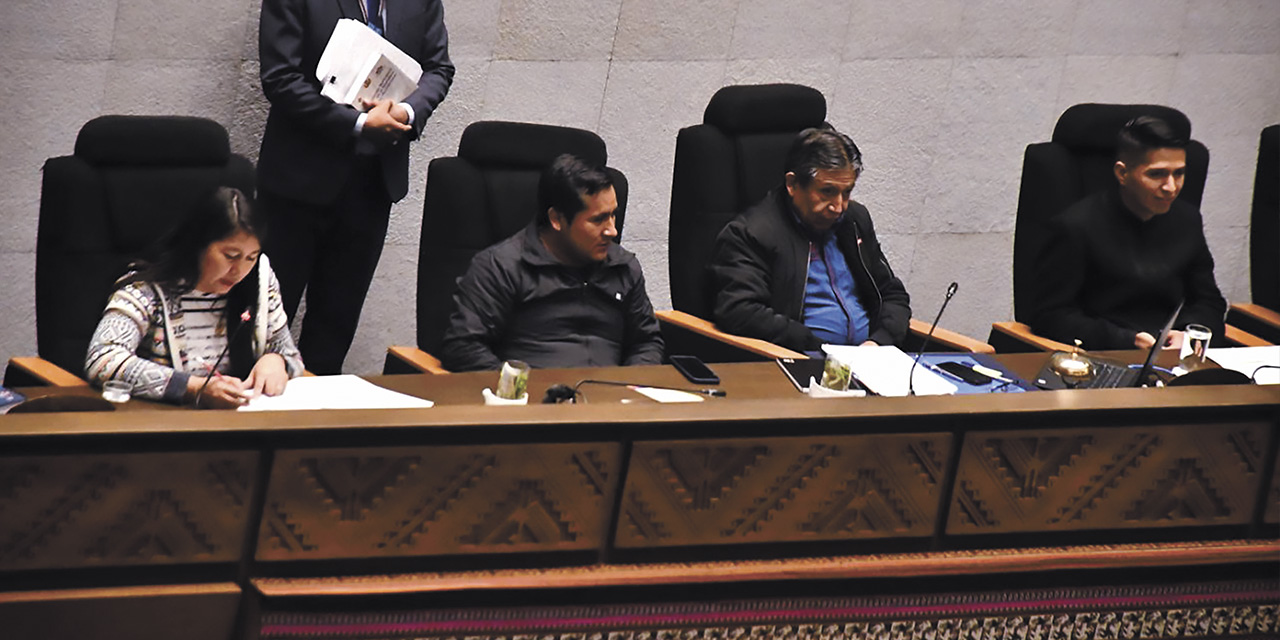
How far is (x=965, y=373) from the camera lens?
3260 mm

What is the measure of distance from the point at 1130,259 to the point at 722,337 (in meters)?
1.12

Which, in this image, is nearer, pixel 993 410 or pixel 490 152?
pixel 993 410

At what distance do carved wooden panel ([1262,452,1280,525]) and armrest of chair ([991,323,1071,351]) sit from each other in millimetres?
966

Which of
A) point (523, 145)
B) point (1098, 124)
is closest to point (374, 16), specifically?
point (523, 145)

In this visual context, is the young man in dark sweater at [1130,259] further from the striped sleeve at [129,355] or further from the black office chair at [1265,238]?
the striped sleeve at [129,355]

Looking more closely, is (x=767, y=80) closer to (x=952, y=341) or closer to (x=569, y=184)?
(x=952, y=341)

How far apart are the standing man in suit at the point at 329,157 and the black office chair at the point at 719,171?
665mm

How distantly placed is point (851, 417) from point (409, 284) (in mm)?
2475

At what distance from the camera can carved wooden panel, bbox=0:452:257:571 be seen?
83.8 inches

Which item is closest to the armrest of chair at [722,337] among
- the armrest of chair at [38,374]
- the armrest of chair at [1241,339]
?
the armrest of chair at [1241,339]

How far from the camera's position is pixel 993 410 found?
251cm

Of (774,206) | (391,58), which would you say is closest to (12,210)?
(391,58)

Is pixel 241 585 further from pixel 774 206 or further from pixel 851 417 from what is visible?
pixel 774 206

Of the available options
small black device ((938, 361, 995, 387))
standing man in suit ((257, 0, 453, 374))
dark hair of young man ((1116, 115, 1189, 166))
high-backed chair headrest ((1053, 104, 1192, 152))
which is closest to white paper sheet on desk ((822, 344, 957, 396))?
small black device ((938, 361, 995, 387))
